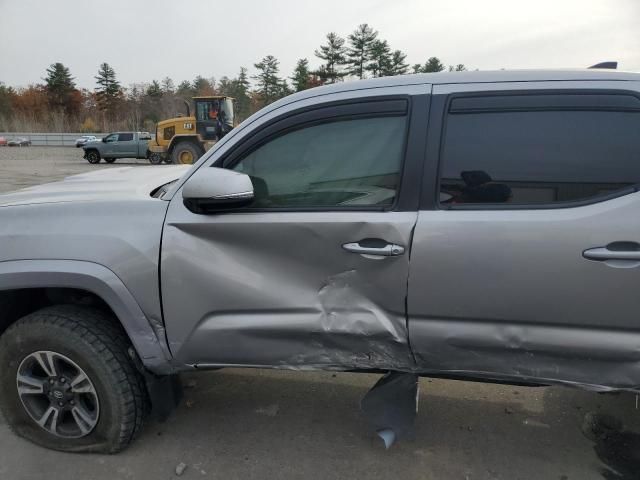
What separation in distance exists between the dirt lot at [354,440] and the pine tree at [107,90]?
80345 millimetres

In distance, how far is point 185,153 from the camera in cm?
2053

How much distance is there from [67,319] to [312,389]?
1608 millimetres

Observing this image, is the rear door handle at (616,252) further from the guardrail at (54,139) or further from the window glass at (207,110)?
the guardrail at (54,139)

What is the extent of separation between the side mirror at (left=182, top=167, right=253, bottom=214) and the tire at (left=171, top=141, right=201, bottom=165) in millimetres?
19142

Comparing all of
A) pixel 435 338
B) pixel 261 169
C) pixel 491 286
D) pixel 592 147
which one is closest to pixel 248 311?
pixel 261 169

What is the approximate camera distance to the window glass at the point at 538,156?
1.92 metres

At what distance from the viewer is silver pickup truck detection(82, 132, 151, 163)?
88.8ft

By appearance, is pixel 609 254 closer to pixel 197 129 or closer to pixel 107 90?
pixel 197 129

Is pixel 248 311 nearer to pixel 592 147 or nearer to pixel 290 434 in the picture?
pixel 290 434

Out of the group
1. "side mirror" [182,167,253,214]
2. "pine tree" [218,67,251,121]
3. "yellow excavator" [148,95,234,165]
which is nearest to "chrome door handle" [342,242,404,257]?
"side mirror" [182,167,253,214]

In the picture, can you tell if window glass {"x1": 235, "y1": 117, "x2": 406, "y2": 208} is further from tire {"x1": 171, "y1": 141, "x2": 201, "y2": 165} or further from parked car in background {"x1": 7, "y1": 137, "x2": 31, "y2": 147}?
parked car in background {"x1": 7, "y1": 137, "x2": 31, "y2": 147}

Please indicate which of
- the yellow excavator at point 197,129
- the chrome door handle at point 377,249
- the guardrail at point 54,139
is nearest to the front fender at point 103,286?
the chrome door handle at point 377,249

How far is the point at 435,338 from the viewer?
6.87 feet

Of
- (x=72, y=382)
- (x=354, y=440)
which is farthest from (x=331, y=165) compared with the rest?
(x=72, y=382)
